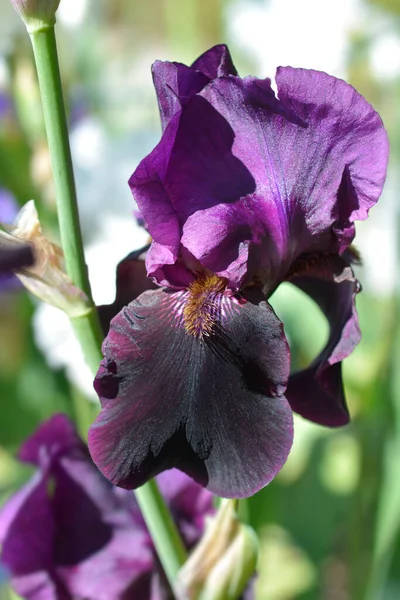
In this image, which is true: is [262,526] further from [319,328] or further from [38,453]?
[38,453]

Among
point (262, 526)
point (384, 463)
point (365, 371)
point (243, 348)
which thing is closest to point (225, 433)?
point (243, 348)

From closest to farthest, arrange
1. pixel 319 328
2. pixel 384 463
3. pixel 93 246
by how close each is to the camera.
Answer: pixel 384 463
pixel 93 246
pixel 319 328

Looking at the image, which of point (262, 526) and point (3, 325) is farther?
point (3, 325)

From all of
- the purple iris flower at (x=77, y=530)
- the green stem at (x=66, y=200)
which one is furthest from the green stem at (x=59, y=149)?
the purple iris flower at (x=77, y=530)

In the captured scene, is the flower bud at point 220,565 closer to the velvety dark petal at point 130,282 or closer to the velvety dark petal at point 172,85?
the velvety dark petal at point 130,282

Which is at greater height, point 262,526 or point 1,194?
point 1,194

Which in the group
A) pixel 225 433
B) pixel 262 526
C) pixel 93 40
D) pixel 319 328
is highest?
pixel 93 40

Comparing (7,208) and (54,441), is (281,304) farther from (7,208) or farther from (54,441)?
(54,441)

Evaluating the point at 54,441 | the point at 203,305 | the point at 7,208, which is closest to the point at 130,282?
the point at 203,305
